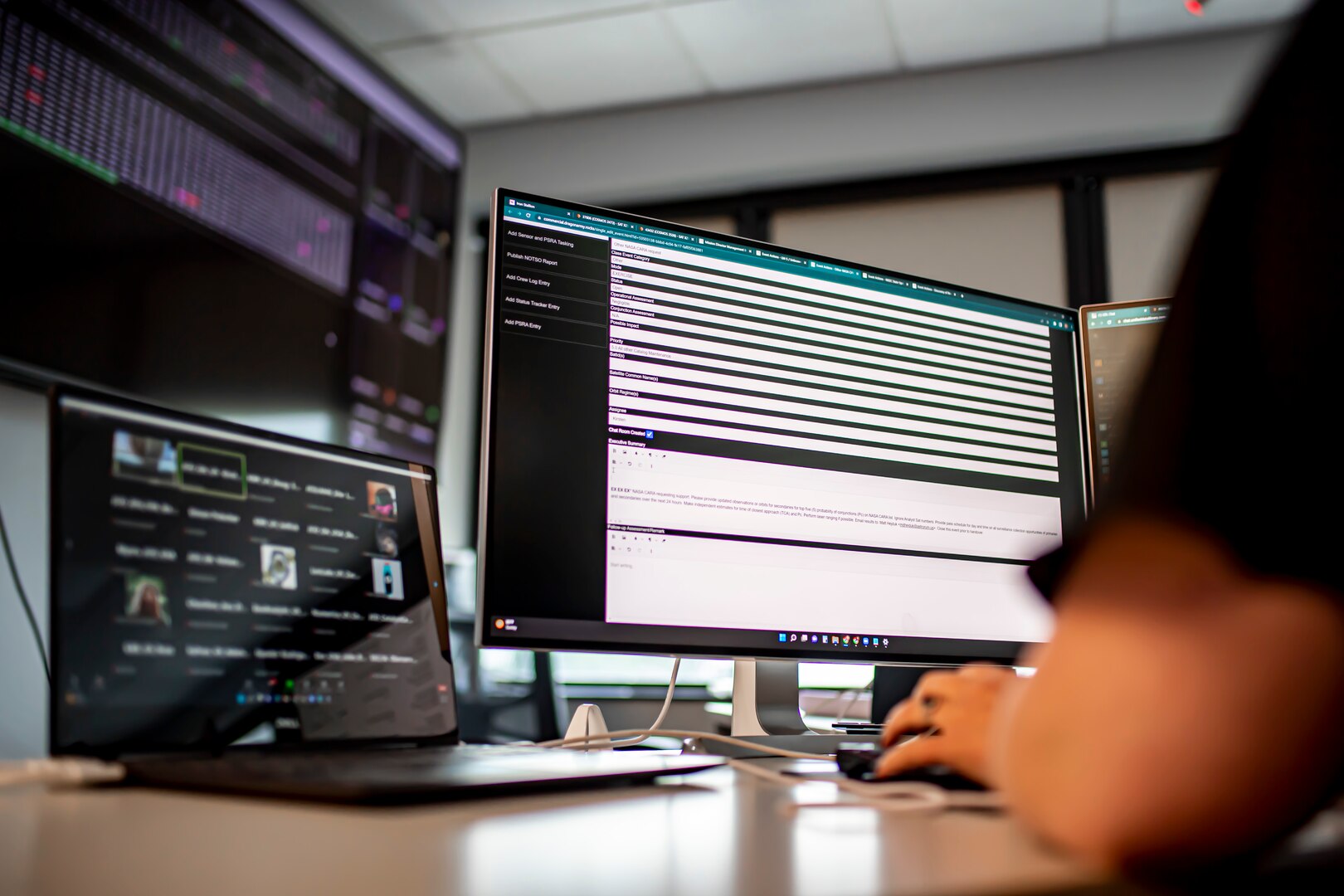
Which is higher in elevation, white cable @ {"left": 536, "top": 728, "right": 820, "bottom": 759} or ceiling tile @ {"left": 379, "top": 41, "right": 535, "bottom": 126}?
ceiling tile @ {"left": 379, "top": 41, "right": 535, "bottom": 126}

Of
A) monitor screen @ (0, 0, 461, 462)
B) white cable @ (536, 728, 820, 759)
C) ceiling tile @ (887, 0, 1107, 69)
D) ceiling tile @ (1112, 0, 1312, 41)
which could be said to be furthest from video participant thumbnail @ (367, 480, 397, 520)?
ceiling tile @ (1112, 0, 1312, 41)

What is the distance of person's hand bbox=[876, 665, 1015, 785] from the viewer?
63 cm

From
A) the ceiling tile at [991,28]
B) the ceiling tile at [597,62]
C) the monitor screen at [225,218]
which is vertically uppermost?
the ceiling tile at [597,62]

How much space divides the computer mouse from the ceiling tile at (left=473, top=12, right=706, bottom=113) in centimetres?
292

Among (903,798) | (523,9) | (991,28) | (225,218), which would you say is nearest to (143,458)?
(903,798)

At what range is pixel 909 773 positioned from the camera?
0.68 m

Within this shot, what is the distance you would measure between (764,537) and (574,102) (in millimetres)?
3138

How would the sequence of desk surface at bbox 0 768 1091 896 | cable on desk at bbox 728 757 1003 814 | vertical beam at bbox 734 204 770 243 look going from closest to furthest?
desk surface at bbox 0 768 1091 896, cable on desk at bbox 728 757 1003 814, vertical beam at bbox 734 204 770 243

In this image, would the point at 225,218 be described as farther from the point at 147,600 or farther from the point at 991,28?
the point at 991,28

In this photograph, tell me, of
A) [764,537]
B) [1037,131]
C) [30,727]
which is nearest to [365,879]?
[764,537]

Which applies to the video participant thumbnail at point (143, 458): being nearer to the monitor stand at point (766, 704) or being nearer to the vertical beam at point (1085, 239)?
the monitor stand at point (766, 704)

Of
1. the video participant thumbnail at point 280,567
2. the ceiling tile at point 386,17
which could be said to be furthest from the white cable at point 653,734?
the ceiling tile at point 386,17

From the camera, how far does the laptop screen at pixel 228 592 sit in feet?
2.08

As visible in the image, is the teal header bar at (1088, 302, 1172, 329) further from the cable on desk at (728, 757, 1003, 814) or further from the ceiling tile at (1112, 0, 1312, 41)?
the ceiling tile at (1112, 0, 1312, 41)
